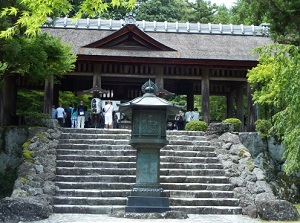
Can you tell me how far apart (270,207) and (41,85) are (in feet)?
47.0

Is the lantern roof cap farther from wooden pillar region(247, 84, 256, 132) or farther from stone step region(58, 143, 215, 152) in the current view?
wooden pillar region(247, 84, 256, 132)

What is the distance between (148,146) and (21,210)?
3.08m

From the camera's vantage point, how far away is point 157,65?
20.1m

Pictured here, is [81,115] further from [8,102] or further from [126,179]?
[126,179]

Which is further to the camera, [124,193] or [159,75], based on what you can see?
[159,75]

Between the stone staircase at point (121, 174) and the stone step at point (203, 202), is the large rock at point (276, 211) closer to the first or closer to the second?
the stone staircase at point (121, 174)

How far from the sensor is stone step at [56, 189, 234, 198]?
11242 mm

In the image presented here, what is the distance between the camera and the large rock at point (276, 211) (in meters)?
9.97

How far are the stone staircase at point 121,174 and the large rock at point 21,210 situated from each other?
100 centimetres

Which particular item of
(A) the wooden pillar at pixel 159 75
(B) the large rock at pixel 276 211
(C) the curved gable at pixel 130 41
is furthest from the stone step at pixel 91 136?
(C) the curved gable at pixel 130 41

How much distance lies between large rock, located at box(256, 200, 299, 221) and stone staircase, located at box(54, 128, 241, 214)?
0.88 metres

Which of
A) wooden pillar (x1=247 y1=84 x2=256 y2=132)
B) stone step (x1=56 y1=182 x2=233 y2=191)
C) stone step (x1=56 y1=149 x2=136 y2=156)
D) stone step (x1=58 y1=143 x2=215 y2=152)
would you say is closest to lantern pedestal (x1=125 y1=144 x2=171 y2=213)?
stone step (x1=56 y1=182 x2=233 y2=191)

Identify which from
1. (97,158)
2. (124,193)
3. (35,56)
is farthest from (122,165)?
(35,56)

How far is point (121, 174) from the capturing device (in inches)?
484
